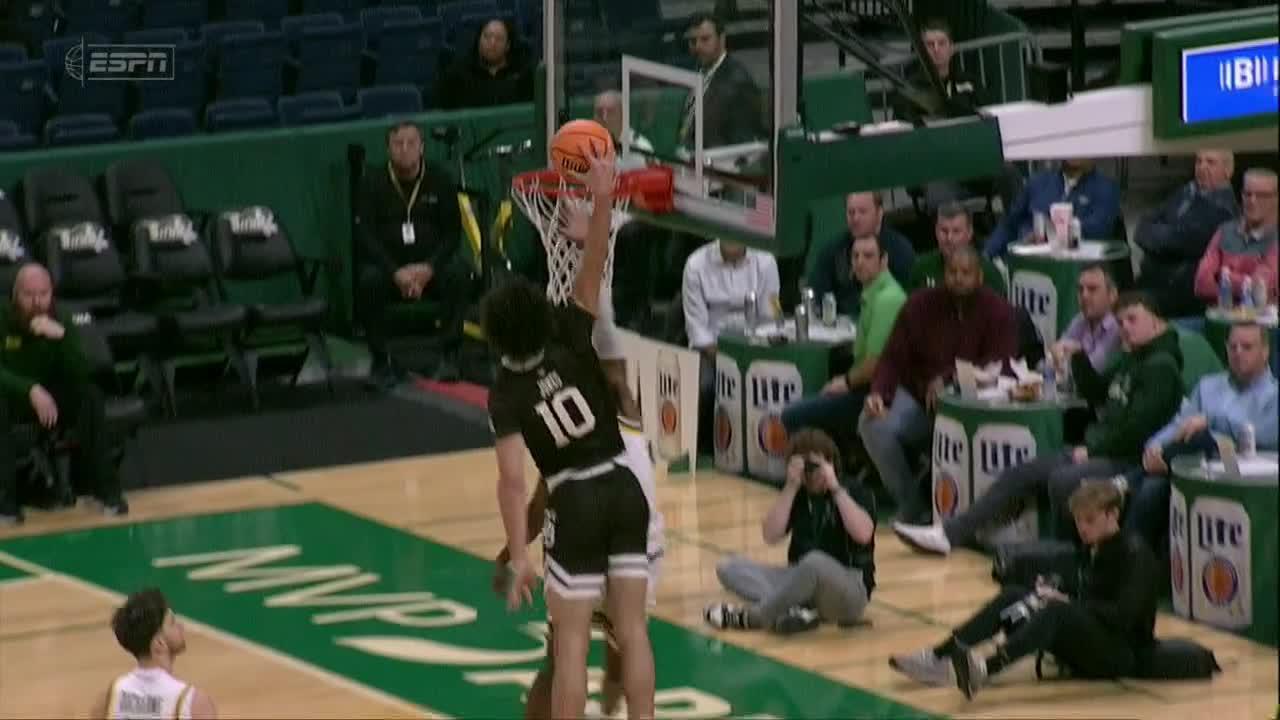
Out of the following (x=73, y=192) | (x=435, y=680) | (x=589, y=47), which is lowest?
(x=435, y=680)

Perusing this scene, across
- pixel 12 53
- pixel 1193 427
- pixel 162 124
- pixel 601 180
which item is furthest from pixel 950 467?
pixel 12 53

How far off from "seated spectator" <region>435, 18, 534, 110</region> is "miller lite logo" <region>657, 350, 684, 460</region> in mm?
4324

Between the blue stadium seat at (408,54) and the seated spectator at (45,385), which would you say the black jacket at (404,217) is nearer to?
the blue stadium seat at (408,54)

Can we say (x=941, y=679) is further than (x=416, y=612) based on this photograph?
No

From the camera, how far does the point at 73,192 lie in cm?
1628

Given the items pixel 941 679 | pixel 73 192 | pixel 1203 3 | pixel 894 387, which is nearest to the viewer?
pixel 941 679

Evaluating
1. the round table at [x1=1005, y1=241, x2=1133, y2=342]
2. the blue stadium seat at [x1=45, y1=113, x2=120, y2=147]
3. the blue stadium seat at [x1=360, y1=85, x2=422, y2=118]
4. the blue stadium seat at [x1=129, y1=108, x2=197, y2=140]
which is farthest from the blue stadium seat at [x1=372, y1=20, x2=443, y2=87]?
the round table at [x1=1005, y1=241, x2=1133, y2=342]

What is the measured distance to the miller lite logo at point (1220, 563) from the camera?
11422mm

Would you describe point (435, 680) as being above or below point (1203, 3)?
below

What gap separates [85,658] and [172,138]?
19.8 feet

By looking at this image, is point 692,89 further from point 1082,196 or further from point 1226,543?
point 1082,196

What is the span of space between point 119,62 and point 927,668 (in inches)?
355

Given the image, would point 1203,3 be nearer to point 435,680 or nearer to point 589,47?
point 589,47

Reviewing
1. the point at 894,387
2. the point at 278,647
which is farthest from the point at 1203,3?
the point at 278,647
